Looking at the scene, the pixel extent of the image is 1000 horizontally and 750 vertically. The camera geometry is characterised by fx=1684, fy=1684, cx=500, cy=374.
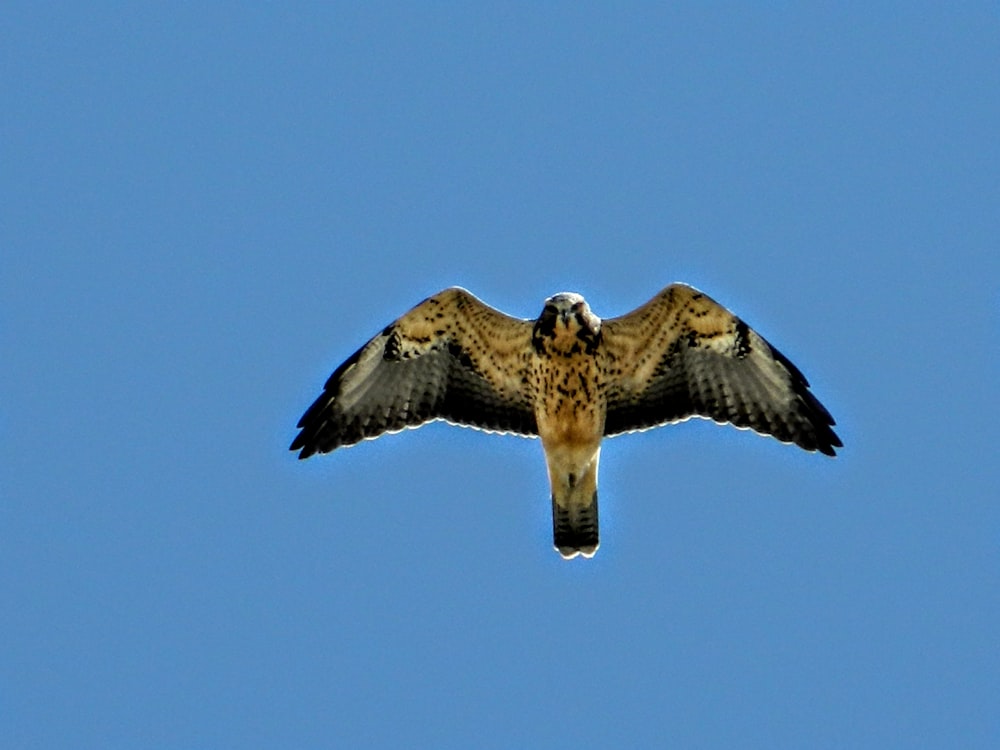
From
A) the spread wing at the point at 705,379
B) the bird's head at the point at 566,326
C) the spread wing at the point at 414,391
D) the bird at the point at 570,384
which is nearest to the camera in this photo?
the bird's head at the point at 566,326

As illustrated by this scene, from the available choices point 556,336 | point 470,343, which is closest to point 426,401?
point 470,343

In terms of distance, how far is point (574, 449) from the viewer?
14477mm

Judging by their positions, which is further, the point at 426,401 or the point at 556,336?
the point at 426,401

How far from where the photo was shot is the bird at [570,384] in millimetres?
14445

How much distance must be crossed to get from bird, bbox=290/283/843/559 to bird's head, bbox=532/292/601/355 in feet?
0.06

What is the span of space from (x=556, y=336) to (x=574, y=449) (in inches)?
42.1

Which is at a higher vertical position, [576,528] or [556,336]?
[556,336]

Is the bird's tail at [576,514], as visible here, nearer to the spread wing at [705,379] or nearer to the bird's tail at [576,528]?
the bird's tail at [576,528]

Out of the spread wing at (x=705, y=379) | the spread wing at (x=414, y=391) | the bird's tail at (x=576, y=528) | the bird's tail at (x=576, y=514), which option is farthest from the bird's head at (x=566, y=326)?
the bird's tail at (x=576, y=528)

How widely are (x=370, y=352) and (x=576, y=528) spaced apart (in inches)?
95.0

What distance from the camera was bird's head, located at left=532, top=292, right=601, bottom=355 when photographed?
13867 mm

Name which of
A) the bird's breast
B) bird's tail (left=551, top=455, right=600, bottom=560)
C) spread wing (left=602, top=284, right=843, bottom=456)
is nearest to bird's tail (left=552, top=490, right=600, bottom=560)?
bird's tail (left=551, top=455, right=600, bottom=560)

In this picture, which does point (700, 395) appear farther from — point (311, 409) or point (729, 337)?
point (311, 409)

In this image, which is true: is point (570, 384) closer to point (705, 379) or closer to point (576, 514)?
point (576, 514)
